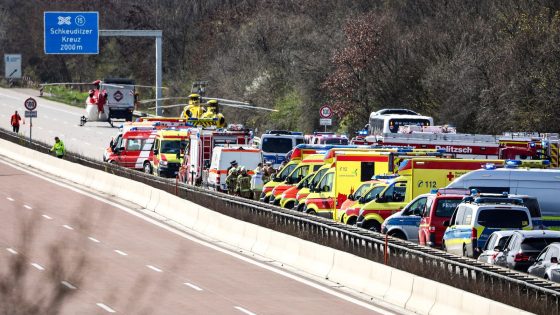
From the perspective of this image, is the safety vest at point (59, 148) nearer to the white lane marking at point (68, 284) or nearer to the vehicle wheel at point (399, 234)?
the vehicle wheel at point (399, 234)

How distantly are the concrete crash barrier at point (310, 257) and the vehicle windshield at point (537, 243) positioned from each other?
2.07 m

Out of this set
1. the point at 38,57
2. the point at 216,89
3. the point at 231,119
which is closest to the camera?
the point at 231,119

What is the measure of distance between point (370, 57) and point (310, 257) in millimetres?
40670

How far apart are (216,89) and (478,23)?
28.4 m

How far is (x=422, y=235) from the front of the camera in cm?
2917

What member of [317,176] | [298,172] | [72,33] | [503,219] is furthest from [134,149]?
[503,219]

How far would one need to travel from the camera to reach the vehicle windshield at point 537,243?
77.6ft

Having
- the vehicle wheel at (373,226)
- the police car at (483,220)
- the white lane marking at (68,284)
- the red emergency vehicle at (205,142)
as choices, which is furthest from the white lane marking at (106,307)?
the red emergency vehicle at (205,142)

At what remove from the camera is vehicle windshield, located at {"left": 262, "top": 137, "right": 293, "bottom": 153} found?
4912 centimetres

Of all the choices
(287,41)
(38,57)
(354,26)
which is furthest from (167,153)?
(38,57)

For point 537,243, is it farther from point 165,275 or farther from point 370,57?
point 370,57

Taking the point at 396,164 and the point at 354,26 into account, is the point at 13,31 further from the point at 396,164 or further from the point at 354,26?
the point at 396,164

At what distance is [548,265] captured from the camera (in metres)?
22.1

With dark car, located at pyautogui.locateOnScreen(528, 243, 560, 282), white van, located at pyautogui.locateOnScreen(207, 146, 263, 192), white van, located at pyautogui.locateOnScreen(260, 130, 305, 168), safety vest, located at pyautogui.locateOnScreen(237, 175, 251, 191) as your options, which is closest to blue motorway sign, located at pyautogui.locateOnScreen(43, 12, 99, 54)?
white van, located at pyautogui.locateOnScreen(260, 130, 305, 168)
